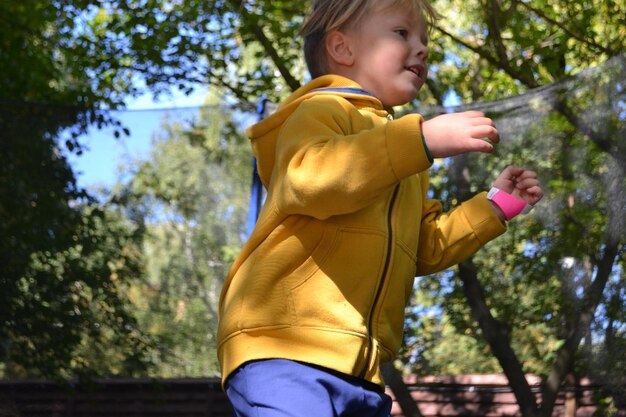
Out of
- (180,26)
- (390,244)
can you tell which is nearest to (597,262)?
(390,244)

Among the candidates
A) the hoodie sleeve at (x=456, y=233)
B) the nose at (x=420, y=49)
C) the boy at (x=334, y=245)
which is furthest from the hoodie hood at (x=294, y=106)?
the hoodie sleeve at (x=456, y=233)

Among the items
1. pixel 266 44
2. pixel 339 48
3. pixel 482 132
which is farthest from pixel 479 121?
pixel 266 44

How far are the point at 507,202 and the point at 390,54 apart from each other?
34 cm

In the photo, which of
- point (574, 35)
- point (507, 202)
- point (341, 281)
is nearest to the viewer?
point (341, 281)

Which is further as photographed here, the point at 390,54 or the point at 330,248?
the point at 390,54

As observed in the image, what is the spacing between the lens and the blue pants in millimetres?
1337

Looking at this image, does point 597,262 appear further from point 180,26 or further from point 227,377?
point 180,26

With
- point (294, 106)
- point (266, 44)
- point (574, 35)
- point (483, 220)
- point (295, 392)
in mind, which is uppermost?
point (266, 44)

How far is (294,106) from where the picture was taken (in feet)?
5.07

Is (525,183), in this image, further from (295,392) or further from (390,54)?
(295,392)

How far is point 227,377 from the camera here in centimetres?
145

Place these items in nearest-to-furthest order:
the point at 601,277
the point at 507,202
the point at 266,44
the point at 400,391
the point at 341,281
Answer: the point at 341,281 < the point at 507,202 < the point at 601,277 < the point at 400,391 < the point at 266,44

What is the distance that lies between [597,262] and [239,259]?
1602 millimetres

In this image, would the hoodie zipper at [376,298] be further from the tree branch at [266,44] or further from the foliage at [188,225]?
the tree branch at [266,44]
